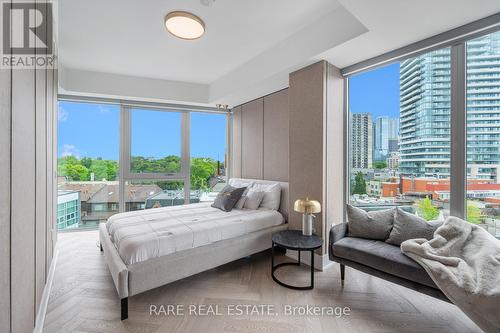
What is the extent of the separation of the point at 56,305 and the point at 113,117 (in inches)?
131

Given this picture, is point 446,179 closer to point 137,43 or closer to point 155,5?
point 155,5

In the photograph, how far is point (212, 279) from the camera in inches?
102

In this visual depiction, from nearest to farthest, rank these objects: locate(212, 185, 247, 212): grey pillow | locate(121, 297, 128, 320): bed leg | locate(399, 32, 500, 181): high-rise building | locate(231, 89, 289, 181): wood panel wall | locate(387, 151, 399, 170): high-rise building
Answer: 1. locate(121, 297, 128, 320): bed leg
2. locate(399, 32, 500, 181): high-rise building
3. locate(387, 151, 399, 170): high-rise building
4. locate(212, 185, 247, 212): grey pillow
5. locate(231, 89, 289, 181): wood panel wall

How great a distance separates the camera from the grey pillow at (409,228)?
6.99 ft

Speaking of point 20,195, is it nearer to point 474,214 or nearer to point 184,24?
point 184,24

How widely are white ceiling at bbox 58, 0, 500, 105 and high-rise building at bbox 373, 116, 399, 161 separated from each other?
2.63 ft

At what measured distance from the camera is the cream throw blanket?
146 cm

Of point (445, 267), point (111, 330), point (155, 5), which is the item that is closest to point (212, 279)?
point (111, 330)

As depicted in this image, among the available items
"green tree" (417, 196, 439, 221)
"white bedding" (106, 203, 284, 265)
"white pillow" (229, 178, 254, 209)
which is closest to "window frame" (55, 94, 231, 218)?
"white pillow" (229, 178, 254, 209)

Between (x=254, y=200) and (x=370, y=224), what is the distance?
1.64 meters

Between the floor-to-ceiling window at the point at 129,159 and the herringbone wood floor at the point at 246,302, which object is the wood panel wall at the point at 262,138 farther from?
the herringbone wood floor at the point at 246,302

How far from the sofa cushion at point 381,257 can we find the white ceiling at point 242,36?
2.06m

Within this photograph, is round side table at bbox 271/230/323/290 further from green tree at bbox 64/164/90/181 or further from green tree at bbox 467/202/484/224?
green tree at bbox 64/164/90/181

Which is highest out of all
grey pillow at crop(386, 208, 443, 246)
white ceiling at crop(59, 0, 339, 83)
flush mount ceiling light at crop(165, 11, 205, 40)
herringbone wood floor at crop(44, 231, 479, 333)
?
white ceiling at crop(59, 0, 339, 83)
